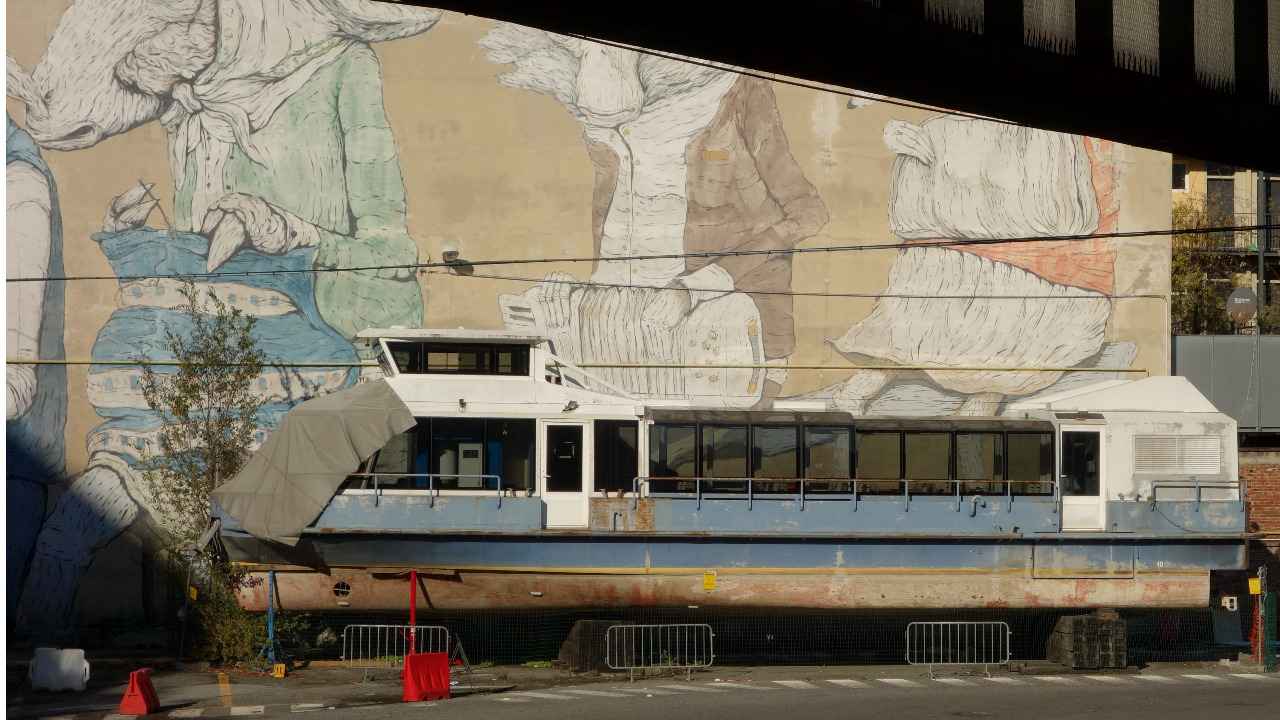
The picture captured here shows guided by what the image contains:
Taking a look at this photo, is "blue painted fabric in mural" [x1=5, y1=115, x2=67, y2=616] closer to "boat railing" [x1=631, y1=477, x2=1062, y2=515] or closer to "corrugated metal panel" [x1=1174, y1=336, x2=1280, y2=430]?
"boat railing" [x1=631, y1=477, x2=1062, y2=515]

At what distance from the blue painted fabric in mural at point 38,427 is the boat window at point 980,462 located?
18525 mm

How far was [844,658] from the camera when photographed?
26203mm

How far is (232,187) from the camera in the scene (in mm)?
29797

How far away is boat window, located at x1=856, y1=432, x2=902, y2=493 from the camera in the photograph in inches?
973

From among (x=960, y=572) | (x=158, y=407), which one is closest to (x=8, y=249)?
(x=158, y=407)

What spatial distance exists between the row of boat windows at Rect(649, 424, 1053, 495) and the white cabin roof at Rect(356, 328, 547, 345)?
277 cm

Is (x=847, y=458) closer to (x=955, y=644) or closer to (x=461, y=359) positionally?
(x=955, y=644)

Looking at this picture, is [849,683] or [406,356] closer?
[849,683]

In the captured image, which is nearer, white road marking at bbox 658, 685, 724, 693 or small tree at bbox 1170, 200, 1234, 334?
white road marking at bbox 658, 685, 724, 693

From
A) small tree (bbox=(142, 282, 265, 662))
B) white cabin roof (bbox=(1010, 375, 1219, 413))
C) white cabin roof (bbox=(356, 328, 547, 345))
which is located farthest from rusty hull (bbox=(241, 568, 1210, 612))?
white cabin roof (bbox=(356, 328, 547, 345))

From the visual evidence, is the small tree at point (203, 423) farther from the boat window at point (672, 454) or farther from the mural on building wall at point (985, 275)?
the mural on building wall at point (985, 275)

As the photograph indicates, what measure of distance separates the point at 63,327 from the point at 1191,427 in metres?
22.9

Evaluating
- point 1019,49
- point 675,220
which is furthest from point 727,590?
point 1019,49

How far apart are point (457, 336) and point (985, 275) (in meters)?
13.4
